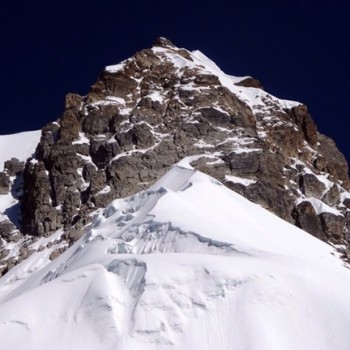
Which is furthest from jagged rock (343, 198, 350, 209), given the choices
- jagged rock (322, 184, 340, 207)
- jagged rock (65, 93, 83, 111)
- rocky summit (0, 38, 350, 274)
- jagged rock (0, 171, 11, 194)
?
jagged rock (0, 171, 11, 194)

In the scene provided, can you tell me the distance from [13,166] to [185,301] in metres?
67.9

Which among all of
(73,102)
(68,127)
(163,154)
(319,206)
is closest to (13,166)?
(73,102)

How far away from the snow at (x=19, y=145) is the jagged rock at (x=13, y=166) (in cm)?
111

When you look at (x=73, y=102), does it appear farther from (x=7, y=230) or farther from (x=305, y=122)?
(x=305, y=122)

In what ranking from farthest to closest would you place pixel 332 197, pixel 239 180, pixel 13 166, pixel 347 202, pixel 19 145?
pixel 19 145 → pixel 13 166 → pixel 347 202 → pixel 332 197 → pixel 239 180

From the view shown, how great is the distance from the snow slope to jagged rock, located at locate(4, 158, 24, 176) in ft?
191

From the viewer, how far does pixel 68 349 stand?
27031 millimetres

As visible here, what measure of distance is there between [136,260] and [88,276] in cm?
198

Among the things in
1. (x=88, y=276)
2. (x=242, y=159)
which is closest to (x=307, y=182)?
(x=242, y=159)

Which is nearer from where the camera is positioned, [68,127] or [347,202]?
[347,202]

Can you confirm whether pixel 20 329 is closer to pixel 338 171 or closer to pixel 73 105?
pixel 73 105

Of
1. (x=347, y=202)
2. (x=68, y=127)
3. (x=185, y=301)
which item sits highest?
(x=185, y=301)

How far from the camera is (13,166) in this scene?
94.1m

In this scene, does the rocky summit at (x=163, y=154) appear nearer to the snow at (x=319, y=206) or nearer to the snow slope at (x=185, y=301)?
the snow at (x=319, y=206)
